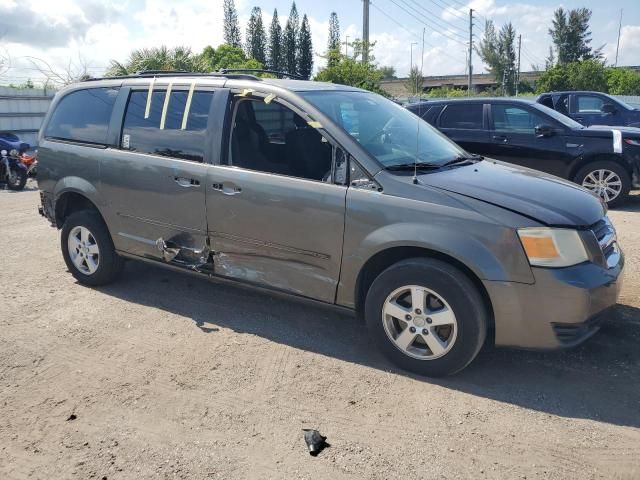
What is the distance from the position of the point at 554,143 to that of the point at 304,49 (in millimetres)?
82158

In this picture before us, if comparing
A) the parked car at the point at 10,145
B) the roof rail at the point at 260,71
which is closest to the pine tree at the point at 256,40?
the parked car at the point at 10,145

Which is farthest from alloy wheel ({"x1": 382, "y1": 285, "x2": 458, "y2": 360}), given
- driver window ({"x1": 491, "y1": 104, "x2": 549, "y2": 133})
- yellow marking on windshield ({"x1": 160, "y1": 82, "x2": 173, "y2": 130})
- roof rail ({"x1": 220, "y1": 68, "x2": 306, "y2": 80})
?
driver window ({"x1": 491, "y1": 104, "x2": 549, "y2": 133})

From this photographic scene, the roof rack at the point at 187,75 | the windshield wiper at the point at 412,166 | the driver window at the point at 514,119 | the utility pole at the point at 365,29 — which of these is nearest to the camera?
the windshield wiper at the point at 412,166

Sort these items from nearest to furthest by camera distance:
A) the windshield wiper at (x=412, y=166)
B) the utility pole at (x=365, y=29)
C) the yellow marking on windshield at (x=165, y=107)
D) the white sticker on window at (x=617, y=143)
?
the windshield wiper at (x=412, y=166)
the yellow marking on windshield at (x=165, y=107)
the white sticker on window at (x=617, y=143)
the utility pole at (x=365, y=29)

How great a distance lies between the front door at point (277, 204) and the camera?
3.92 meters

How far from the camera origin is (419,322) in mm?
3629

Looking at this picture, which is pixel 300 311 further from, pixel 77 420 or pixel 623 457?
pixel 623 457

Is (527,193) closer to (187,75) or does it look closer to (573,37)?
(187,75)

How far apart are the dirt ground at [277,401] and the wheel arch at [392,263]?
1.47 ft

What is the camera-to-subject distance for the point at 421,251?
365 centimetres

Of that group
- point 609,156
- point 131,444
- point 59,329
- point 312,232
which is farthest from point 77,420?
point 609,156

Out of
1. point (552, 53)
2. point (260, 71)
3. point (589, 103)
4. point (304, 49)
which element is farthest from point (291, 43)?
point (260, 71)

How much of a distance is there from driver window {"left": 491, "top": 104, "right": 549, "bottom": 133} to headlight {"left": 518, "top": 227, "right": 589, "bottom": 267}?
20.6ft

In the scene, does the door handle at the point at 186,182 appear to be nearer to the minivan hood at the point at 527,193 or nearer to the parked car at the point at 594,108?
the minivan hood at the point at 527,193
